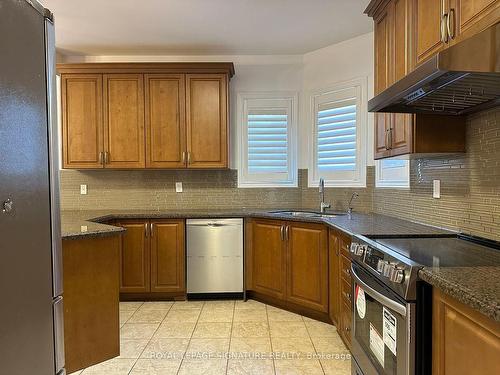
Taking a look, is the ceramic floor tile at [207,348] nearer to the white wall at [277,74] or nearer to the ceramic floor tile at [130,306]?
the ceramic floor tile at [130,306]

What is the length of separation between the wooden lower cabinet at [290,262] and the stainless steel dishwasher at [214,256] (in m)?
0.13

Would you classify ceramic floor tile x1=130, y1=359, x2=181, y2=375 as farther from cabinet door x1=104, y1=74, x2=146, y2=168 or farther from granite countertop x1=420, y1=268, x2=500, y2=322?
cabinet door x1=104, y1=74, x2=146, y2=168

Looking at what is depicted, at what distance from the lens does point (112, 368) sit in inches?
92.0

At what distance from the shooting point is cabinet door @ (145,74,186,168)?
12.2ft

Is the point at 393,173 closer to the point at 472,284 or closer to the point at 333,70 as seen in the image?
the point at 333,70

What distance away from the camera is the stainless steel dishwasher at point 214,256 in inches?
140

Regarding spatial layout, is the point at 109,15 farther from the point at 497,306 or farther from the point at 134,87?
the point at 497,306

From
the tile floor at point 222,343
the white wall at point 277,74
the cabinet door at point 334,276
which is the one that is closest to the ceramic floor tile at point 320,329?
the tile floor at point 222,343

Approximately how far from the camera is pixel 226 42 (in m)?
3.66

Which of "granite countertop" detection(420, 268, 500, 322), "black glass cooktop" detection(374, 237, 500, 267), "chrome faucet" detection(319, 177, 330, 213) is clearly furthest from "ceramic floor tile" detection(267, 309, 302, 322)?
"granite countertop" detection(420, 268, 500, 322)

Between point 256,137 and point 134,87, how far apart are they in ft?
4.66

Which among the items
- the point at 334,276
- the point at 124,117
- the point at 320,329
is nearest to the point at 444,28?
the point at 334,276

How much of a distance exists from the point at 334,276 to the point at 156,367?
144 centimetres

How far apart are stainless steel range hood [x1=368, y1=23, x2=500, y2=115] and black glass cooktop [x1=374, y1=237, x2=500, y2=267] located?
2.28 ft
